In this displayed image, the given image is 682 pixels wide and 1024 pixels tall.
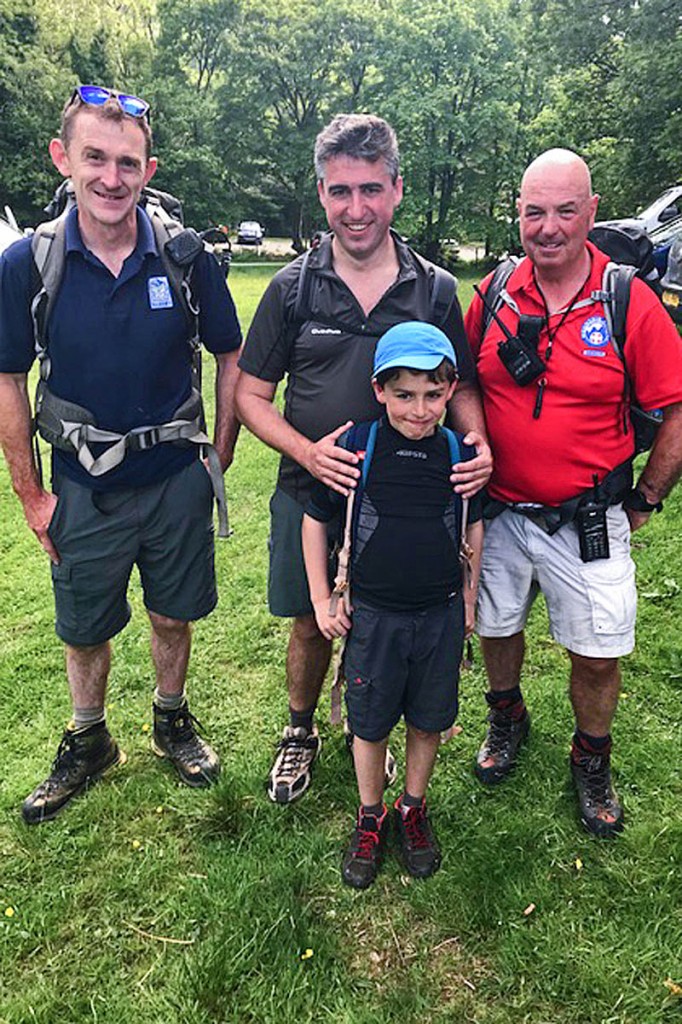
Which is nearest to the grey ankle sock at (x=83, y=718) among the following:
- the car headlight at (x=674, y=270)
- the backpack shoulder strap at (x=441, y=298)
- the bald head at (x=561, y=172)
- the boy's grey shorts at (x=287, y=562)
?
the boy's grey shorts at (x=287, y=562)

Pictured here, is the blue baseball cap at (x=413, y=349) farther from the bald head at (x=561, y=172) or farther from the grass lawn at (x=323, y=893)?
the grass lawn at (x=323, y=893)

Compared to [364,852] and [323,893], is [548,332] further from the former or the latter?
[323,893]

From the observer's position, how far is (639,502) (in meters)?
2.90

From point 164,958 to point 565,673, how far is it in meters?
2.48

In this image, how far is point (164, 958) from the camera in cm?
258

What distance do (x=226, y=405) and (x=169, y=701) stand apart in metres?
1.37

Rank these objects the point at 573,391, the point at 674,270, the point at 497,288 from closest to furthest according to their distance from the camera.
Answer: the point at 573,391
the point at 497,288
the point at 674,270

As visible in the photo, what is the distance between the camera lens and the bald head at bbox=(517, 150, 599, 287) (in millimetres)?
2637

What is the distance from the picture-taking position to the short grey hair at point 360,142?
2600 millimetres

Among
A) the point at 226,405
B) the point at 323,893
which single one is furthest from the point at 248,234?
the point at 323,893

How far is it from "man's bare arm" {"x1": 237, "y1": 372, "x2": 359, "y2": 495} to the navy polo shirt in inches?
10.7

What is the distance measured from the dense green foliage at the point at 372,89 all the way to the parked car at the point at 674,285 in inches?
361

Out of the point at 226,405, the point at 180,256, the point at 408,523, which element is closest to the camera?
the point at 408,523

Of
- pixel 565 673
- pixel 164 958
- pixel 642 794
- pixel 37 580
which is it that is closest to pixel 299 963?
pixel 164 958
